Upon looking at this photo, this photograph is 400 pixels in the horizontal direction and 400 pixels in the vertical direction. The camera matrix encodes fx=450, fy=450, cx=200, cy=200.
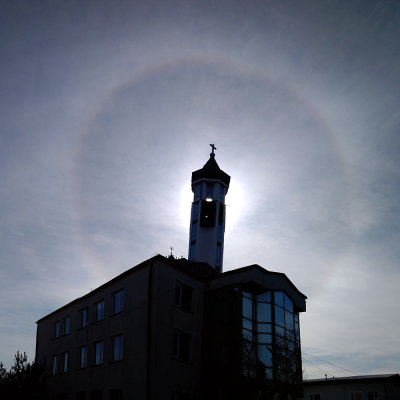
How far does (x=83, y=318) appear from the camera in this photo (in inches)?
1505

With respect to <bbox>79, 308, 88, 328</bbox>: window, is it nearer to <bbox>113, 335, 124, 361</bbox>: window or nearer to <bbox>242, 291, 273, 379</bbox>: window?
<bbox>113, 335, 124, 361</bbox>: window

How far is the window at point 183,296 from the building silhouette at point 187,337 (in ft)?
0.23

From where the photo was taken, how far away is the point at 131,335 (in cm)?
3030

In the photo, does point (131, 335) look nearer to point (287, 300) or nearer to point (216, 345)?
Result: point (216, 345)

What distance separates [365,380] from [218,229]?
2647 cm

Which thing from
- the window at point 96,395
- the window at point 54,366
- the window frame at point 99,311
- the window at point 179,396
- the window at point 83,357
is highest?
the window frame at point 99,311

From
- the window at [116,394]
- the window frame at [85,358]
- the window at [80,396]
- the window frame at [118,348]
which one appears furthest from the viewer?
the window frame at [85,358]

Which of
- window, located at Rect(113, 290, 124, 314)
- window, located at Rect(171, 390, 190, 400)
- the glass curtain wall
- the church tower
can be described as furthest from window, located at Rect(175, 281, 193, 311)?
the church tower

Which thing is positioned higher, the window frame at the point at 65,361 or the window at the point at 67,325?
the window at the point at 67,325

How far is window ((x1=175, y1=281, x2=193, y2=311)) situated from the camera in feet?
104

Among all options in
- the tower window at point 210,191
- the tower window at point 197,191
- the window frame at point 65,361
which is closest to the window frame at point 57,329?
the window frame at point 65,361

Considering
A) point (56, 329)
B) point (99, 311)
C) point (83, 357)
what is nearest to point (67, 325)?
point (56, 329)

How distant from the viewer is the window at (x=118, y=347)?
31.0 m

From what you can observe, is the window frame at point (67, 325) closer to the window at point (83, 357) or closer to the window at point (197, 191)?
the window at point (83, 357)
